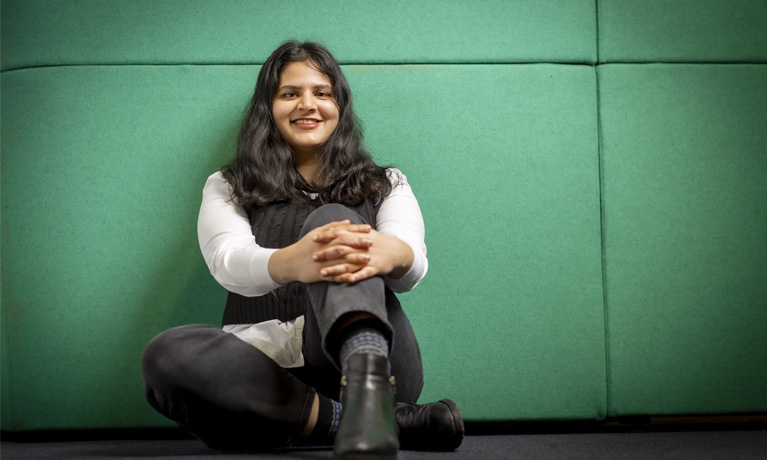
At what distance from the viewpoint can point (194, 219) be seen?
5.71 feet

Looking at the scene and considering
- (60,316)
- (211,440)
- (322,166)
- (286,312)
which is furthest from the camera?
(60,316)

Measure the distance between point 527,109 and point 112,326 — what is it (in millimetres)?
1391

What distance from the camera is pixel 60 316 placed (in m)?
1.69

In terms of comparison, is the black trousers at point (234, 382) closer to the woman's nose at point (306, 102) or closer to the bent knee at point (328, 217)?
the bent knee at point (328, 217)

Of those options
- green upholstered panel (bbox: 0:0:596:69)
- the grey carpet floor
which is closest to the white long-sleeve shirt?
the grey carpet floor

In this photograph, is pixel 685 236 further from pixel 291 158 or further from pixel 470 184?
pixel 291 158

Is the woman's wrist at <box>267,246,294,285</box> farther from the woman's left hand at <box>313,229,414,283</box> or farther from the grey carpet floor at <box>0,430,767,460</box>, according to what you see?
the grey carpet floor at <box>0,430,767,460</box>

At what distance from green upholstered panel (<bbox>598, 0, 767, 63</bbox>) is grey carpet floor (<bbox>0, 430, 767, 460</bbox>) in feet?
3.59

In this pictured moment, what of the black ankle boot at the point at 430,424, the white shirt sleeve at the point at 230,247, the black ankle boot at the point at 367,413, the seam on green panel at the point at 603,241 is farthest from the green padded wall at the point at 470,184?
the black ankle boot at the point at 367,413

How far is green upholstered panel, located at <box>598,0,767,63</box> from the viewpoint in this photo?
1.77 meters

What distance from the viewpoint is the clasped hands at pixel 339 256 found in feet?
3.45

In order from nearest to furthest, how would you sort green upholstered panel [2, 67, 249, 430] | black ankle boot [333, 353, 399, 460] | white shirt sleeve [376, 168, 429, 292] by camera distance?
black ankle boot [333, 353, 399, 460] < white shirt sleeve [376, 168, 429, 292] < green upholstered panel [2, 67, 249, 430]

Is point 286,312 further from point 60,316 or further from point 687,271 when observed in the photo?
point 687,271

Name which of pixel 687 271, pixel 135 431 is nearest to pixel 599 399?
pixel 687 271
